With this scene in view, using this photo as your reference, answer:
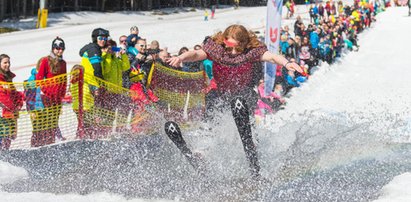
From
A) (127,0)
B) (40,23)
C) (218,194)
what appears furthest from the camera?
(127,0)

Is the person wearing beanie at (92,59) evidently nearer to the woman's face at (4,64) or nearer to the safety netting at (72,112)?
the safety netting at (72,112)

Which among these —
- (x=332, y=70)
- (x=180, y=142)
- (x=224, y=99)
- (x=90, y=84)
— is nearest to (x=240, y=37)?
(x=224, y=99)

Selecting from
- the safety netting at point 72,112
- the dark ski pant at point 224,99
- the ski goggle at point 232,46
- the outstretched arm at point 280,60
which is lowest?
the safety netting at point 72,112

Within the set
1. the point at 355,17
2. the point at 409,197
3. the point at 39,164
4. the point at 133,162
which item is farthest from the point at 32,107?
the point at 355,17

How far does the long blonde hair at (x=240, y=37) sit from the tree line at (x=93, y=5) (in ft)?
92.1

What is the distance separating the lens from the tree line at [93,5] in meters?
33.9

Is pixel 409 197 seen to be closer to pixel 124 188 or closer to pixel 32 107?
pixel 124 188

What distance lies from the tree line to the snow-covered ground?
195 centimetres

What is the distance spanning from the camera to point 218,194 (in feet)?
17.3

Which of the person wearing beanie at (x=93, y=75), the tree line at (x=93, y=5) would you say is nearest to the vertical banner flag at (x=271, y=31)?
the person wearing beanie at (x=93, y=75)

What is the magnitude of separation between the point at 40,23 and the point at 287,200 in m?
25.8

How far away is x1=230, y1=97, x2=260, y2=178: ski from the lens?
535 cm

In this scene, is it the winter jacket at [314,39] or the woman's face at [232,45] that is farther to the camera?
the winter jacket at [314,39]

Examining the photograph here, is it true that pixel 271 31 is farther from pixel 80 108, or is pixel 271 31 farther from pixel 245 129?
pixel 245 129
